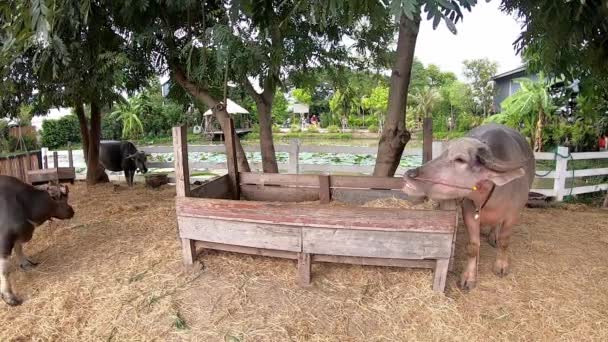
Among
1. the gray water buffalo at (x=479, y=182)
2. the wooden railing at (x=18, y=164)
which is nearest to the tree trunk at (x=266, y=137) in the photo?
the gray water buffalo at (x=479, y=182)

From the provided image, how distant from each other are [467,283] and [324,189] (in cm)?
157

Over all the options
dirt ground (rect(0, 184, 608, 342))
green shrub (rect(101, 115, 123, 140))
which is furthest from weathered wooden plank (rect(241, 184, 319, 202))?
green shrub (rect(101, 115, 123, 140))

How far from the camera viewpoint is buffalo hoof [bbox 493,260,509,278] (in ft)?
9.95

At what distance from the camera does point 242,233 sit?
2.84 meters

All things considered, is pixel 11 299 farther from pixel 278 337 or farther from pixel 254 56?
pixel 254 56

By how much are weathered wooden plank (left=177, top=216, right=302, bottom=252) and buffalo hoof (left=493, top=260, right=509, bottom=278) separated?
1570 millimetres

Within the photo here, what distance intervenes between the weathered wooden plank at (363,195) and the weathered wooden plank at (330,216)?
126 centimetres

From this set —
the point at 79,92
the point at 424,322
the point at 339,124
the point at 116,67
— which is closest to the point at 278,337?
the point at 424,322

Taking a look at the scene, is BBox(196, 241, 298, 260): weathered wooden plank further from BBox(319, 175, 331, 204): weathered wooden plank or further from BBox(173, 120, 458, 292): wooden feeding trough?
BBox(319, 175, 331, 204): weathered wooden plank

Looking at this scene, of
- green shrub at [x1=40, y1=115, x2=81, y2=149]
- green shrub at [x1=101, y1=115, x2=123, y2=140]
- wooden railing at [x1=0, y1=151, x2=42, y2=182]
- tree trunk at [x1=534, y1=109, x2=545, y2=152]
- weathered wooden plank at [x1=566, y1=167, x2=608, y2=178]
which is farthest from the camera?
green shrub at [x1=101, y1=115, x2=123, y2=140]

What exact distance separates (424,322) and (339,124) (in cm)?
3000

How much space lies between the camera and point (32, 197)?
3.26 metres

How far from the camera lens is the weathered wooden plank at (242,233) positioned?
2734 mm

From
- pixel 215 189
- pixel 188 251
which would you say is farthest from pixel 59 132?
pixel 188 251
